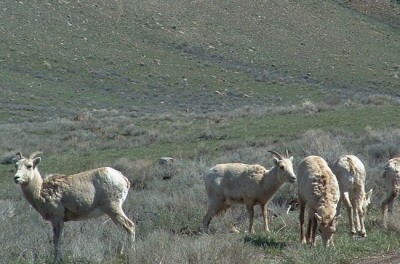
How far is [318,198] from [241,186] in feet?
9.64

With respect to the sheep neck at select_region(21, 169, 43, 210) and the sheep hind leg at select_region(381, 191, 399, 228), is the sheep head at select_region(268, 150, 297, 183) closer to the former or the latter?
the sheep hind leg at select_region(381, 191, 399, 228)

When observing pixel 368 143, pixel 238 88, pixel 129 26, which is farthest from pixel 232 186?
pixel 129 26

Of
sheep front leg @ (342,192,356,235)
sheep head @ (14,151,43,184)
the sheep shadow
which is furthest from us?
sheep front leg @ (342,192,356,235)

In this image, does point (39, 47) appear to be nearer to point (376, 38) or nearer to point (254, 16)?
point (254, 16)

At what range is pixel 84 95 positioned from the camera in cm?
5400

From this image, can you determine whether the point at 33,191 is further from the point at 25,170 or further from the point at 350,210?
the point at 350,210

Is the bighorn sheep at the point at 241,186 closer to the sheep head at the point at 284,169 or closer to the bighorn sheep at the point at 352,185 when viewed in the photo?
the sheep head at the point at 284,169

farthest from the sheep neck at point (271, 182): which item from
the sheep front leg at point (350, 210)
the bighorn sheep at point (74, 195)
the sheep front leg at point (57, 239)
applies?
the sheep front leg at point (57, 239)

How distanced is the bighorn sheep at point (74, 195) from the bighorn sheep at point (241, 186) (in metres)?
2.75

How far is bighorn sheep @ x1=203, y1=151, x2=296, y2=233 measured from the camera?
14.1m

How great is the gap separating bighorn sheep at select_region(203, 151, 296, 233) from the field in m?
0.46

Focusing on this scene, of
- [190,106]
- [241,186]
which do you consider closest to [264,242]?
[241,186]

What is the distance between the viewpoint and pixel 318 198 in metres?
11.7

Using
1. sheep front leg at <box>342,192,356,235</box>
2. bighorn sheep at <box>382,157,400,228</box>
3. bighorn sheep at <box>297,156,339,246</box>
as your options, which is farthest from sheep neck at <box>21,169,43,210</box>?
bighorn sheep at <box>382,157,400,228</box>
